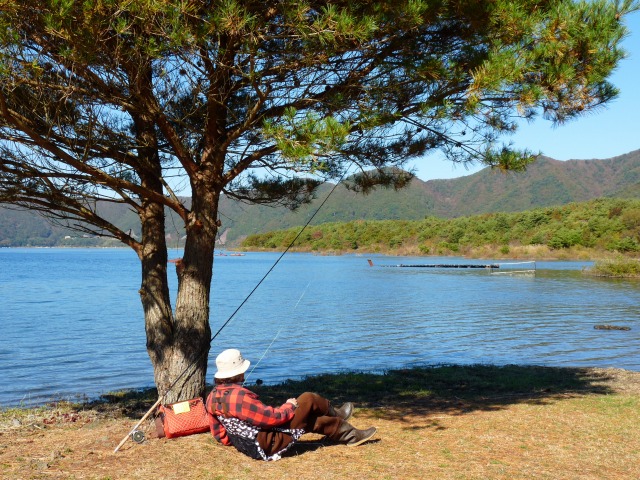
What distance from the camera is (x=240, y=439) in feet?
17.2

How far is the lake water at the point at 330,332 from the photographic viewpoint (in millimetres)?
13953

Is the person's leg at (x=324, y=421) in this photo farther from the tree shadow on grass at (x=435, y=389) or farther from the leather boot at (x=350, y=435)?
the tree shadow on grass at (x=435, y=389)

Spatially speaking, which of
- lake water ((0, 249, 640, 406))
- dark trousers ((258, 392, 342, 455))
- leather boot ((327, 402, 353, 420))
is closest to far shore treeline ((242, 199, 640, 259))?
lake water ((0, 249, 640, 406))

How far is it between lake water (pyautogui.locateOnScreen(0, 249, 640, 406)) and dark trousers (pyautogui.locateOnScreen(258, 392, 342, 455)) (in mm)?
6905

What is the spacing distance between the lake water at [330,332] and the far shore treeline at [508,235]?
41842 mm

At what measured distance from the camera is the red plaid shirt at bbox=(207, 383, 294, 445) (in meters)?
5.11

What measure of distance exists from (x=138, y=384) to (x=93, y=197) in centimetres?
631

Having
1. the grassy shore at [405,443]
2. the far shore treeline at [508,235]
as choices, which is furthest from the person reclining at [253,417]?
the far shore treeline at [508,235]

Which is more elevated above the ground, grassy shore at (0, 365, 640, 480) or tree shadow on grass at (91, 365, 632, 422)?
grassy shore at (0, 365, 640, 480)

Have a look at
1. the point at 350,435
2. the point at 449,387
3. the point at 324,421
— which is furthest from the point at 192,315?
the point at 449,387

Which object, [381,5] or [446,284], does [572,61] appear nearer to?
[381,5]

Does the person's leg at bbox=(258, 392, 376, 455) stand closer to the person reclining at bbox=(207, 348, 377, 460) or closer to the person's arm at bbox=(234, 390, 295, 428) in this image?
the person reclining at bbox=(207, 348, 377, 460)

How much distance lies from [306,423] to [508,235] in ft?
295

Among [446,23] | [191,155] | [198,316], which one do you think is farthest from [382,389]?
[446,23]
